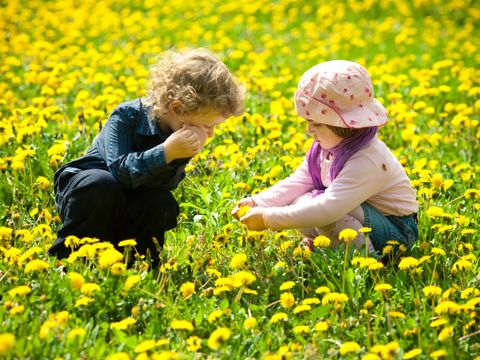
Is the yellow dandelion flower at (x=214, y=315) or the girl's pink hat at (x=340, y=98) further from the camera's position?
the girl's pink hat at (x=340, y=98)

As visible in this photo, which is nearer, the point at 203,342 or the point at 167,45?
the point at 203,342

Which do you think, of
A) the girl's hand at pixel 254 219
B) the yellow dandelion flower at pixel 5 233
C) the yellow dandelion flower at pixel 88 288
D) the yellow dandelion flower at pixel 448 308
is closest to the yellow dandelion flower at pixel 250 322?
the yellow dandelion flower at pixel 88 288

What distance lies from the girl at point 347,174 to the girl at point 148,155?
1.18 feet

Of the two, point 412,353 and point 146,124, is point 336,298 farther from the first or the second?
point 146,124

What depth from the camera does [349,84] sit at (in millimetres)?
3168

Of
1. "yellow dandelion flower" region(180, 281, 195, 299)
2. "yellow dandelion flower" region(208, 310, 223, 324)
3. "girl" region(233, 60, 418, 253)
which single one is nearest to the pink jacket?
"girl" region(233, 60, 418, 253)

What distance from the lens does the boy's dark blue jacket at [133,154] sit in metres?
3.06

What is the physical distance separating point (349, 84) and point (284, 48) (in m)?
4.28

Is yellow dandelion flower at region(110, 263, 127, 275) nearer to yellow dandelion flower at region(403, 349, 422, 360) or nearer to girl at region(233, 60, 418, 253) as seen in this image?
girl at region(233, 60, 418, 253)

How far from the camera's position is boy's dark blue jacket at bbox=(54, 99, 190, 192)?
10.0 feet

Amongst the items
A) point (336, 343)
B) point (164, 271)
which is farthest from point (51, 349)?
point (336, 343)

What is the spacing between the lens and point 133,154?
3.11m

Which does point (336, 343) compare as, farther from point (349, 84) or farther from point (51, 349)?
point (349, 84)

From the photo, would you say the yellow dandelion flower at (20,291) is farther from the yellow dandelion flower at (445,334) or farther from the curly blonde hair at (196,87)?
the yellow dandelion flower at (445,334)
